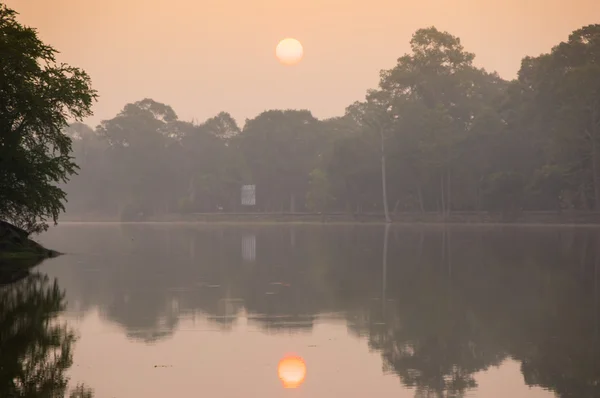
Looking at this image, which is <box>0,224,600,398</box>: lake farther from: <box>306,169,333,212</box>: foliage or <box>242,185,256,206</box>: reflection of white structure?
<box>242,185,256,206</box>: reflection of white structure

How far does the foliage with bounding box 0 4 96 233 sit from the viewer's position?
3819cm

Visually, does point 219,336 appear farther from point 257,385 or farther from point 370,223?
point 370,223

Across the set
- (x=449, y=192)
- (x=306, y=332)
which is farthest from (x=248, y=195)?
(x=306, y=332)

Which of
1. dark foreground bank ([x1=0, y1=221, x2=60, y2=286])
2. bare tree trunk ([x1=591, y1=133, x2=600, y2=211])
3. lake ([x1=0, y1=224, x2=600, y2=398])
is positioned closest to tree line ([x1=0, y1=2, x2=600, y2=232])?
bare tree trunk ([x1=591, y1=133, x2=600, y2=211])

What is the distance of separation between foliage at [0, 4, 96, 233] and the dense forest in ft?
231

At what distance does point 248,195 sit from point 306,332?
133 meters

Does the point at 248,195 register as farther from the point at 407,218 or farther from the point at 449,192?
the point at 449,192

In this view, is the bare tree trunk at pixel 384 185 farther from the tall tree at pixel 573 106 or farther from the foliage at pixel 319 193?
the tall tree at pixel 573 106

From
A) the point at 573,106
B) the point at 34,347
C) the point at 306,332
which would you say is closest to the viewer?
the point at 34,347

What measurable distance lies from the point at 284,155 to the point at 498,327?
13041 cm

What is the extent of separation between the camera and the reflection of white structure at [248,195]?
493 ft

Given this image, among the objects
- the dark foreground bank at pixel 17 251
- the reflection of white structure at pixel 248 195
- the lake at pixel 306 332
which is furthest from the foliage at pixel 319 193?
the lake at pixel 306 332

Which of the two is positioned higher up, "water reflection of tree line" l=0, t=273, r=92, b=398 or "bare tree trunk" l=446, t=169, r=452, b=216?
"bare tree trunk" l=446, t=169, r=452, b=216

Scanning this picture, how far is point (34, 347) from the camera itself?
15.5 metres
